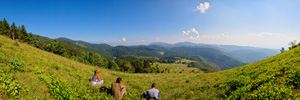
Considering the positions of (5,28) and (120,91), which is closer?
(120,91)

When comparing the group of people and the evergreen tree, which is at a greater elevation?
the evergreen tree

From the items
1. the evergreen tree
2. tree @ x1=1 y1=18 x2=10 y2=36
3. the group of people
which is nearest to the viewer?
the group of people

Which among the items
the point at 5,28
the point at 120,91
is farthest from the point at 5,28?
the point at 120,91

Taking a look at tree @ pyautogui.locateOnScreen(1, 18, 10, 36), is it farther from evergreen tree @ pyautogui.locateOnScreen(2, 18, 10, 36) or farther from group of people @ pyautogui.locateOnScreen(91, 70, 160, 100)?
group of people @ pyautogui.locateOnScreen(91, 70, 160, 100)

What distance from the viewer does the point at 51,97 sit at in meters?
5.92

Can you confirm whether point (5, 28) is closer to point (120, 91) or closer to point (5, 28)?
point (5, 28)

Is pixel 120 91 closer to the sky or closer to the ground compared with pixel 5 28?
closer to the ground

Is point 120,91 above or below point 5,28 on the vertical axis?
below

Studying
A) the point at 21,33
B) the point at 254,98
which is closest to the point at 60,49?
the point at 21,33

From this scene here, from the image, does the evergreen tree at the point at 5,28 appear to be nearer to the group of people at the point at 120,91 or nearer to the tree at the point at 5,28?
the tree at the point at 5,28

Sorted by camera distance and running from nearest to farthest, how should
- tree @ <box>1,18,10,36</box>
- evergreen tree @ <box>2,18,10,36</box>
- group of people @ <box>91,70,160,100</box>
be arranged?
group of people @ <box>91,70,160,100</box>, tree @ <box>1,18,10,36</box>, evergreen tree @ <box>2,18,10,36</box>

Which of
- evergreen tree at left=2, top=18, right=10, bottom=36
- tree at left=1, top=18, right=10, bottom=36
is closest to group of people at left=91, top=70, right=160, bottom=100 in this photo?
tree at left=1, top=18, right=10, bottom=36

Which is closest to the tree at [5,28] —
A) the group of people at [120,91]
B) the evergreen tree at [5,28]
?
the evergreen tree at [5,28]

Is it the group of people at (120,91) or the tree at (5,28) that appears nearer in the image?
the group of people at (120,91)
